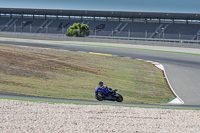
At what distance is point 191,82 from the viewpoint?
1722 centimetres

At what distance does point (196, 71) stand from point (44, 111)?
14.9 m

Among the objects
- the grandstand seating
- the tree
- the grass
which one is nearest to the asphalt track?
the grass

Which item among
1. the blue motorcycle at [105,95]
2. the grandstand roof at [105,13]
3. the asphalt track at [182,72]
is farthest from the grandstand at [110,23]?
the blue motorcycle at [105,95]

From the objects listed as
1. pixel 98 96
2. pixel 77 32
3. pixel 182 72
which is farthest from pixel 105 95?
pixel 77 32

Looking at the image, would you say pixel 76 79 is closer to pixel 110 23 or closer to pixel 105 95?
pixel 105 95

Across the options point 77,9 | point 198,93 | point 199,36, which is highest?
point 77,9

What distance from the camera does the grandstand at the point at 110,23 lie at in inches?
2071

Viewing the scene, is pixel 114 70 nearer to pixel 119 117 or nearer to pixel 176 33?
pixel 119 117

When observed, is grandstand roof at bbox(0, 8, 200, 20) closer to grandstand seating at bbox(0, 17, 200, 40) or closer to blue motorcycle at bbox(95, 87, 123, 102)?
grandstand seating at bbox(0, 17, 200, 40)

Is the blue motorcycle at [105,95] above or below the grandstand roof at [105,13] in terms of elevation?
below

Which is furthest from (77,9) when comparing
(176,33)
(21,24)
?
(176,33)

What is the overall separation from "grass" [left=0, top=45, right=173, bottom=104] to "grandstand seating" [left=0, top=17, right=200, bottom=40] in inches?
994

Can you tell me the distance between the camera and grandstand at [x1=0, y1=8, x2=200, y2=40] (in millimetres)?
52594

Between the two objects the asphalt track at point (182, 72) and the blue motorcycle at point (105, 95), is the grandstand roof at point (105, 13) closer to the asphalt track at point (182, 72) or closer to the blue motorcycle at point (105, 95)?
the asphalt track at point (182, 72)
